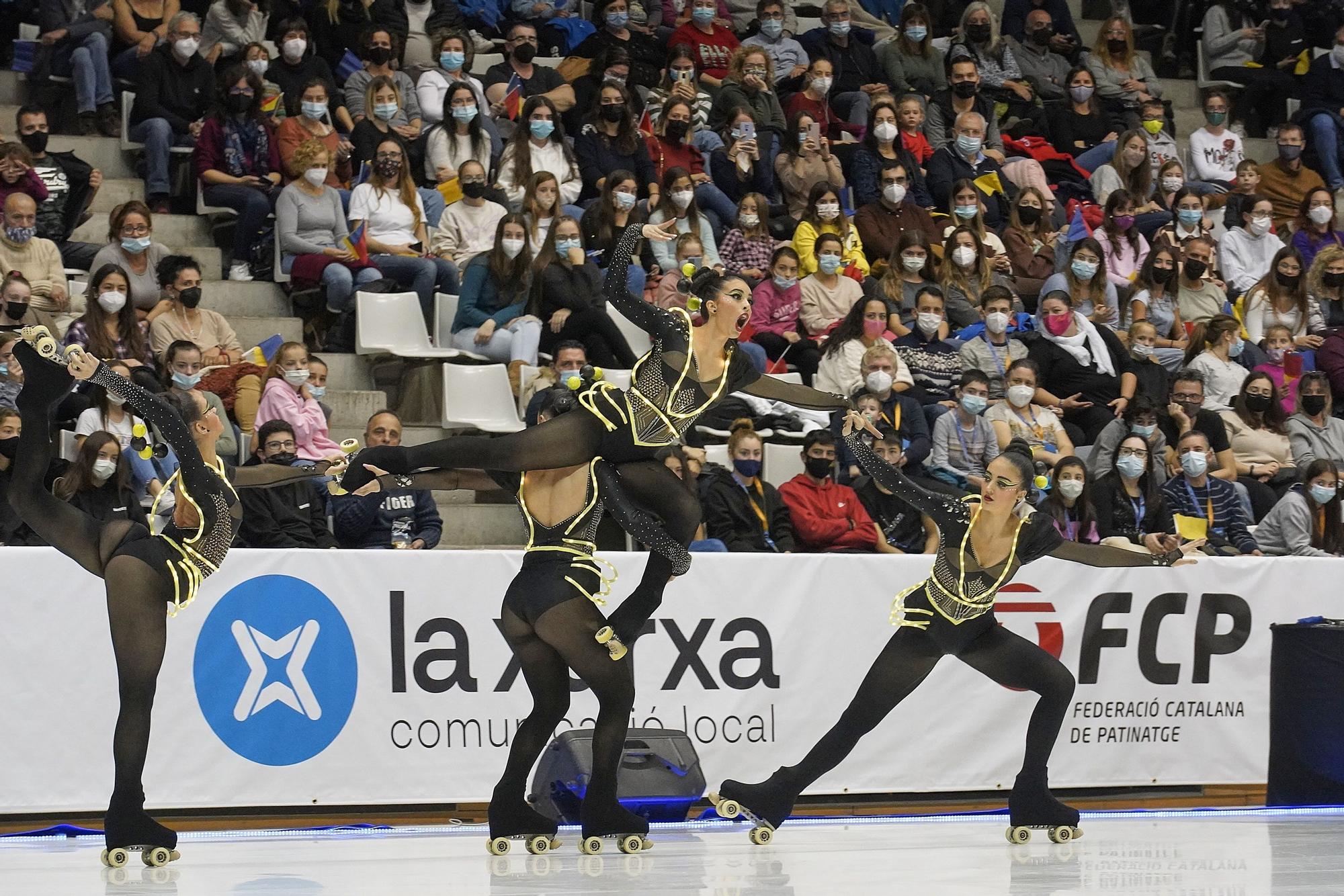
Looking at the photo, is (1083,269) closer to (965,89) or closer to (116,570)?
(965,89)

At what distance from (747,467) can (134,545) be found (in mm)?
4565

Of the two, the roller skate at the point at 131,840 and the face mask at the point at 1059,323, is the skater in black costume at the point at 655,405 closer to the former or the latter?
the roller skate at the point at 131,840

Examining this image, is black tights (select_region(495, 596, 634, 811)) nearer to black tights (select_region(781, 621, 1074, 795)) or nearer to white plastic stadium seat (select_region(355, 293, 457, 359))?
black tights (select_region(781, 621, 1074, 795))

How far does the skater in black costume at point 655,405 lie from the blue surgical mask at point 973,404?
429 centimetres

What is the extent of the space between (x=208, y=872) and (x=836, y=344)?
6.20m

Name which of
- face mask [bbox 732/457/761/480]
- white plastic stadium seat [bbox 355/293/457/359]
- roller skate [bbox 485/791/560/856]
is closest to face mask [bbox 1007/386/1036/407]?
face mask [bbox 732/457/761/480]

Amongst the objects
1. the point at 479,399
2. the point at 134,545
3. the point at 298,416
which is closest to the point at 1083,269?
the point at 479,399

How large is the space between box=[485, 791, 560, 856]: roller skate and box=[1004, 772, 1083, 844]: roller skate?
1.97 meters

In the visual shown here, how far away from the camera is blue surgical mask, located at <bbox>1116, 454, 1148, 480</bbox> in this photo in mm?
10617

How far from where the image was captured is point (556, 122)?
40.6 feet

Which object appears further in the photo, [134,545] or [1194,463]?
[1194,463]

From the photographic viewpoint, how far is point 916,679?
7.06 m

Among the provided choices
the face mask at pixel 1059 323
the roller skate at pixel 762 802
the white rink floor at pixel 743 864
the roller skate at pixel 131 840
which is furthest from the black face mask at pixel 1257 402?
the roller skate at pixel 131 840

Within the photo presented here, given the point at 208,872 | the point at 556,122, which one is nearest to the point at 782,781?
the point at 208,872
